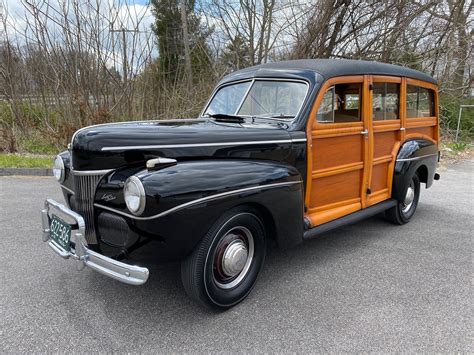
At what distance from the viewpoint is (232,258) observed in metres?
2.71

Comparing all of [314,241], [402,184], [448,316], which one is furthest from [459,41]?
[448,316]

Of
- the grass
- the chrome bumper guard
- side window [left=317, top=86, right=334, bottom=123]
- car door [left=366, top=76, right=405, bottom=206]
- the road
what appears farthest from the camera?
the grass

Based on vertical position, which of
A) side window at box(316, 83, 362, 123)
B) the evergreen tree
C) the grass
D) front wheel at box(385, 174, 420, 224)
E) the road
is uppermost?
the evergreen tree

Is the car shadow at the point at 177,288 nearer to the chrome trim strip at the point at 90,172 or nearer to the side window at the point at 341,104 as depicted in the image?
the chrome trim strip at the point at 90,172

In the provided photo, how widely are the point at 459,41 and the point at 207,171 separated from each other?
13.4m

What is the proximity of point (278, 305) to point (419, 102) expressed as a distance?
138 inches

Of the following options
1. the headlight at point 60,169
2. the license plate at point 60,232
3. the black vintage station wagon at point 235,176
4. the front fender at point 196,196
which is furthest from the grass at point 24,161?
the front fender at point 196,196

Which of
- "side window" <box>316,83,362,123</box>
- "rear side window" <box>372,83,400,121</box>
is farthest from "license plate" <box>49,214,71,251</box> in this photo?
"rear side window" <box>372,83,400,121</box>

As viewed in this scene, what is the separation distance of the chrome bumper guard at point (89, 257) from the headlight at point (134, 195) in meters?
0.35

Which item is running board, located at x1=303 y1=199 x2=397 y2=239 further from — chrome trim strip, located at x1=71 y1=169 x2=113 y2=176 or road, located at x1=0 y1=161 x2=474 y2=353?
chrome trim strip, located at x1=71 y1=169 x2=113 y2=176

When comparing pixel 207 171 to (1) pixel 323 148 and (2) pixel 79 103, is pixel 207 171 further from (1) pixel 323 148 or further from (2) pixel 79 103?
(2) pixel 79 103

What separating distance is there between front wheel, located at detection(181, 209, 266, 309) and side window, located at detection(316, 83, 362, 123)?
4.28 ft

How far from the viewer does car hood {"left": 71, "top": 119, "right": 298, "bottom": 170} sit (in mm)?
2574

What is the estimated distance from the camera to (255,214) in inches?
113
